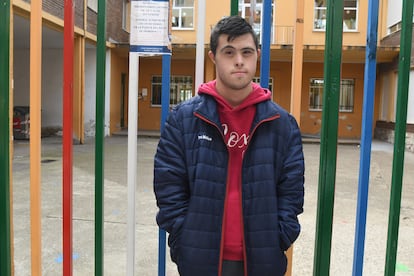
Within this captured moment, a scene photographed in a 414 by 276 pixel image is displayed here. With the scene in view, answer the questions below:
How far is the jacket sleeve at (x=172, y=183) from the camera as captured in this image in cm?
172

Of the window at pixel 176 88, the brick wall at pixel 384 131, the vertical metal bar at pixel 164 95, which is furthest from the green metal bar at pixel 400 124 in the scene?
the window at pixel 176 88

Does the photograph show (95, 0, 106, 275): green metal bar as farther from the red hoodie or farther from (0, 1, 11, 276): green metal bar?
the red hoodie

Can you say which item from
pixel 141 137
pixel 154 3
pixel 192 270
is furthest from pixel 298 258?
pixel 141 137

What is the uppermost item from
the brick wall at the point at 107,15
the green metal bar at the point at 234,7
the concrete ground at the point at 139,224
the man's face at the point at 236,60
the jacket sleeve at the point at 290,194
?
the brick wall at the point at 107,15

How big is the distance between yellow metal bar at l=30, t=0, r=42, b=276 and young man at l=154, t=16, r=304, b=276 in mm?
742

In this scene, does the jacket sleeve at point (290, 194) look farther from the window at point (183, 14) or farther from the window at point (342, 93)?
the window at point (342, 93)

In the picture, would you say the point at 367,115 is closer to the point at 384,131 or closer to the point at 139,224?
the point at 139,224

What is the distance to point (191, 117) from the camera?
177 cm

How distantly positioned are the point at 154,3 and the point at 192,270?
1.25 meters

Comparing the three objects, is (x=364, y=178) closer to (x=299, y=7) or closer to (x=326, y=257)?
(x=326, y=257)

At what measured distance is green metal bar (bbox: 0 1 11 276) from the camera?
209 centimetres

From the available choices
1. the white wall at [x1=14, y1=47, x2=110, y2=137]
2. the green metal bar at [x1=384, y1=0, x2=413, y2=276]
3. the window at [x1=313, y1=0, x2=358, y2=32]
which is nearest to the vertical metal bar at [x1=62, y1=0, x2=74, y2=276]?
the green metal bar at [x1=384, y1=0, x2=413, y2=276]

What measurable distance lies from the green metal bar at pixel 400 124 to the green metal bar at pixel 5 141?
6.24ft

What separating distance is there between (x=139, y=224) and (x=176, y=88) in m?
17.7
